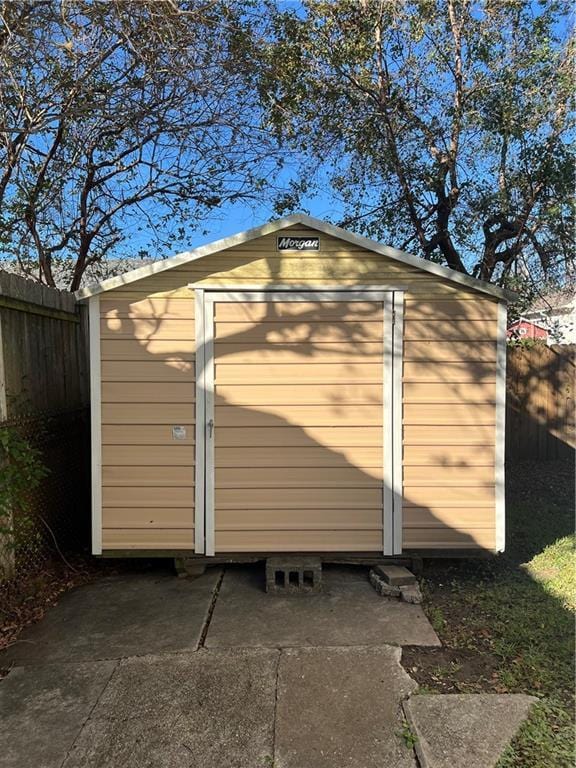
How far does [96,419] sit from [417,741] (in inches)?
118

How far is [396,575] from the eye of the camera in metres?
3.88

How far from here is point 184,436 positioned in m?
4.05

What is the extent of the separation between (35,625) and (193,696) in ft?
4.83

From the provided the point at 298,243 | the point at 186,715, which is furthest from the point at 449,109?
the point at 186,715

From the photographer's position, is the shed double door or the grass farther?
the shed double door

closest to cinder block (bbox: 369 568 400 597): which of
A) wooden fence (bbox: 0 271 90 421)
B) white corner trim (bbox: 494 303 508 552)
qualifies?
white corner trim (bbox: 494 303 508 552)

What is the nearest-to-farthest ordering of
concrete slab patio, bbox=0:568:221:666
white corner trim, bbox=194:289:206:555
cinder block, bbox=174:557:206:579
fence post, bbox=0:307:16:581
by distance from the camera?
concrete slab patio, bbox=0:568:221:666 < fence post, bbox=0:307:16:581 < white corner trim, bbox=194:289:206:555 < cinder block, bbox=174:557:206:579

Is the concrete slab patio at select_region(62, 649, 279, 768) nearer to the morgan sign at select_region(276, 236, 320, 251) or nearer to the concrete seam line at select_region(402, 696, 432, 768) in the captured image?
the concrete seam line at select_region(402, 696, 432, 768)

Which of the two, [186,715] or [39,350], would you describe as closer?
[186,715]

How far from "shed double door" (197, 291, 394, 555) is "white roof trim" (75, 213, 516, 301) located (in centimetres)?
39

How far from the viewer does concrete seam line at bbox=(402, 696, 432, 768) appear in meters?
2.17

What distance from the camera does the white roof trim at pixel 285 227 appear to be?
3965 millimetres

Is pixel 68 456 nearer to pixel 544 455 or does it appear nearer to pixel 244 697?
pixel 244 697

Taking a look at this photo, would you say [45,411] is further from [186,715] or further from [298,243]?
[186,715]
